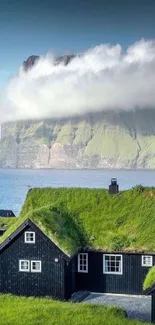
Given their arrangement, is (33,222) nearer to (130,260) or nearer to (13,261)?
(13,261)

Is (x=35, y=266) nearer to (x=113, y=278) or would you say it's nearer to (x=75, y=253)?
(x=75, y=253)

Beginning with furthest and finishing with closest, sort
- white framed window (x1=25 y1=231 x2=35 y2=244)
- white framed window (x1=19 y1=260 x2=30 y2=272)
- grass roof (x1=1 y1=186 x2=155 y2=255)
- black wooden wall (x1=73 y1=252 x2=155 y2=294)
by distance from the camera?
black wooden wall (x1=73 y1=252 x2=155 y2=294), grass roof (x1=1 y1=186 x2=155 y2=255), white framed window (x1=19 y1=260 x2=30 y2=272), white framed window (x1=25 y1=231 x2=35 y2=244)

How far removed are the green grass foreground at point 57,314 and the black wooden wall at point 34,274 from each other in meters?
2.86

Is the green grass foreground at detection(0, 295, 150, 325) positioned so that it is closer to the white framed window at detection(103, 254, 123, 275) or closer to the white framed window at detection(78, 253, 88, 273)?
the white framed window at detection(78, 253, 88, 273)

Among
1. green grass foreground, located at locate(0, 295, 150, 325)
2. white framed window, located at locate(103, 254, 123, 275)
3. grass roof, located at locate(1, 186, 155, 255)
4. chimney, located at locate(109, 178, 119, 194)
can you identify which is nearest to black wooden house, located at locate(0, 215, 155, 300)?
white framed window, located at locate(103, 254, 123, 275)

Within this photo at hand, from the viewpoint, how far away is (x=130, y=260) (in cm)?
3444

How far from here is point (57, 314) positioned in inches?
1074

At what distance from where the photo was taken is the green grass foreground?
26.1 metres

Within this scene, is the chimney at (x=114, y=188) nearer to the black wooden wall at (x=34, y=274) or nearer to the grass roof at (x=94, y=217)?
the grass roof at (x=94, y=217)

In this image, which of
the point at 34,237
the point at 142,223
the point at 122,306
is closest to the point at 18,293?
the point at 34,237

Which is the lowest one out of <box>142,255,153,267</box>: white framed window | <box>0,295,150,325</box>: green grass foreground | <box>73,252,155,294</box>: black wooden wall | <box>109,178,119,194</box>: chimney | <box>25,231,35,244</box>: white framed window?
<box>0,295,150,325</box>: green grass foreground

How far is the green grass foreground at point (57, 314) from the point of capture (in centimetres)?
2606

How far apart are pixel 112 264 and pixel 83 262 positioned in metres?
2.07

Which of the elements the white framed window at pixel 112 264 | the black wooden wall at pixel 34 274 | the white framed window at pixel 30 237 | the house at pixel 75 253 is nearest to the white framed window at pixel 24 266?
the house at pixel 75 253
